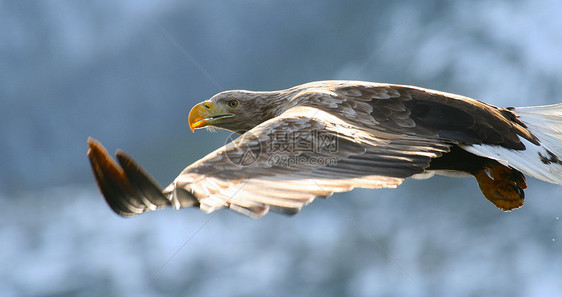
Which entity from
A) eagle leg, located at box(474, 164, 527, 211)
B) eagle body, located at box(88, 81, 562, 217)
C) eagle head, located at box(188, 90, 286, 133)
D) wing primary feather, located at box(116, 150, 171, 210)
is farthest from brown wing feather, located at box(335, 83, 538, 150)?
wing primary feather, located at box(116, 150, 171, 210)

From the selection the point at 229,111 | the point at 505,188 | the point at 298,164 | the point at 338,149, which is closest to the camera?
the point at 298,164

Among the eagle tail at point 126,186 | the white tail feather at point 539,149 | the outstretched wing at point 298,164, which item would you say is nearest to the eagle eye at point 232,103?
the outstretched wing at point 298,164

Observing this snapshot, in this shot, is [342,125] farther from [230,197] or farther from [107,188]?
[107,188]

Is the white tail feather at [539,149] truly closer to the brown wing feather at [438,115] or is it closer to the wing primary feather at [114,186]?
the brown wing feather at [438,115]

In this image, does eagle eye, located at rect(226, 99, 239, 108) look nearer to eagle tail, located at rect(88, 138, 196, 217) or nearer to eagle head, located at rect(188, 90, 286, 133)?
eagle head, located at rect(188, 90, 286, 133)

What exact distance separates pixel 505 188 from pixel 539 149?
51 cm

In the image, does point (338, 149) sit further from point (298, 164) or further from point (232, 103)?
point (232, 103)

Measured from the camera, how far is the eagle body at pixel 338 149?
126 inches

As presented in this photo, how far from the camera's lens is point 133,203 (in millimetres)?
3213

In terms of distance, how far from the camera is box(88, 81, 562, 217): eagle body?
321cm

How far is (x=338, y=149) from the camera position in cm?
390

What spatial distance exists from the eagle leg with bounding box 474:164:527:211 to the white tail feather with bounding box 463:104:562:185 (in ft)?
1.25

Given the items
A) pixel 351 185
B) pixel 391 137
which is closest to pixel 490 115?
pixel 391 137

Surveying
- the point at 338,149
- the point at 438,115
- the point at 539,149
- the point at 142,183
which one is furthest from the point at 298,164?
the point at 539,149
